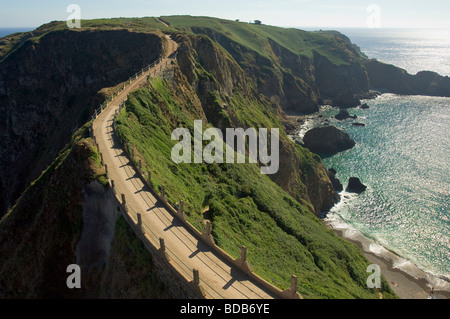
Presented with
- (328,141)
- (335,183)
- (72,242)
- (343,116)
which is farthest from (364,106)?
(72,242)

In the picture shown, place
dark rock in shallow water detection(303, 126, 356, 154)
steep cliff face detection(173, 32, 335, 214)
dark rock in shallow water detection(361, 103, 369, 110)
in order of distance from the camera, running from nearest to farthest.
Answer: steep cliff face detection(173, 32, 335, 214) < dark rock in shallow water detection(303, 126, 356, 154) < dark rock in shallow water detection(361, 103, 369, 110)

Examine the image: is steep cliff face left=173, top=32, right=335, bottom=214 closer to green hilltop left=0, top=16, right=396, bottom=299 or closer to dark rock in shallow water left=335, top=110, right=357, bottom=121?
green hilltop left=0, top=16, right=396, bottom=299

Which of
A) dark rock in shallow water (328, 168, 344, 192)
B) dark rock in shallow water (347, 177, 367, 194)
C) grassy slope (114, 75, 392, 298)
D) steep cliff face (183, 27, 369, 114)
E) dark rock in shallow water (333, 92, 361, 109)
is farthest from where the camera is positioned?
dark rock in shallow water (333, 92, 361, 109)

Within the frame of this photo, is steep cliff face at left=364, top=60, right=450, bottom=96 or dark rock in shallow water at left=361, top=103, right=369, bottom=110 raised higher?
steep cliff face at left=364, top=60, right=450, bottom=96

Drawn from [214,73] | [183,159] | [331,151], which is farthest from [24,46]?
[331,151]

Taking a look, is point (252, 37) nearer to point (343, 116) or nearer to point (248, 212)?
point (343, 116)

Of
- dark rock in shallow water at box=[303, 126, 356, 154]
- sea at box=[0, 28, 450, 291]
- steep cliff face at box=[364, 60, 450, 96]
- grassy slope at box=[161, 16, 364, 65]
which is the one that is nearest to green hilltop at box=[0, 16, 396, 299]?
sea at box=[0, 28, 450, 291]

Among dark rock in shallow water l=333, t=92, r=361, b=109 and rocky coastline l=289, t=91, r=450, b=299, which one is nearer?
rocky coastline l=289, t=91, r=450, b=299
